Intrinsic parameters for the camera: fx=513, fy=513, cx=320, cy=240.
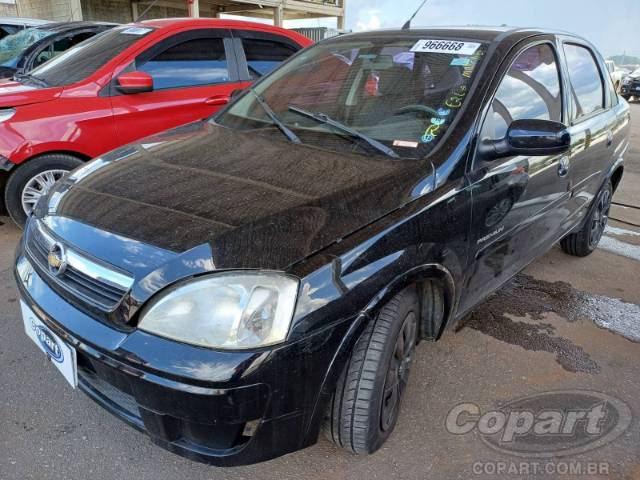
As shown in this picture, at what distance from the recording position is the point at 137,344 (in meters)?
1.53

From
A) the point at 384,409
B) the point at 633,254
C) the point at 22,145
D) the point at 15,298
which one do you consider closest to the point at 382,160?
the point at 384,409

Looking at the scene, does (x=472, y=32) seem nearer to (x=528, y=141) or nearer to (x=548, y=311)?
(x=528, y=141)

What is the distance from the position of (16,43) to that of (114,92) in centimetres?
404

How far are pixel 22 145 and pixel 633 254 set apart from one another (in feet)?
15.9

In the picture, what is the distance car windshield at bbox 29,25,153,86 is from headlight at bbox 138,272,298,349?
3186 mm

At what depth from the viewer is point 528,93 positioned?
8.47ft

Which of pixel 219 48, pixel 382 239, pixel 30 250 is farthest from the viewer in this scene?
pixel 219 48

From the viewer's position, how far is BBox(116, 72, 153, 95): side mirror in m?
3.88

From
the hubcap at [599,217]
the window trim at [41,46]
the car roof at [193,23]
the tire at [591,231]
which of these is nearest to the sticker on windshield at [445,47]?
the tire at [591,231]

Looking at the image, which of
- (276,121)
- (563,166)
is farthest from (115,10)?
(563,166)

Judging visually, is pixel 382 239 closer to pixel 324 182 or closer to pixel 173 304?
pixel 324 182

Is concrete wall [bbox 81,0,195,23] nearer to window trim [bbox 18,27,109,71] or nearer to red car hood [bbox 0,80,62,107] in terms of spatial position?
window trim [bbox 18,27,109,71]

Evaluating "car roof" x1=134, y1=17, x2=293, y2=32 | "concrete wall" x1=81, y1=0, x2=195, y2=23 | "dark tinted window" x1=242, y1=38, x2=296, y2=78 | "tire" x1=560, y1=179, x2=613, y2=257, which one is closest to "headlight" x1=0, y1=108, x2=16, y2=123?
"car roof" x1=134, y1=17, x2=293, y2=32

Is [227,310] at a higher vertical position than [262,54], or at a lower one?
lower
